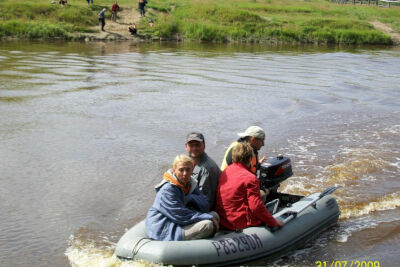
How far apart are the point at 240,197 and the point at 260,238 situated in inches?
22.7

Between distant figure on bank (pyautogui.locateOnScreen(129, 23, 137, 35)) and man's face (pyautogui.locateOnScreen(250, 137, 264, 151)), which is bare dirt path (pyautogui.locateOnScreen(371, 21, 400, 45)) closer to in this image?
distant figure on bank (pyautogui.locateOnScreen(129, 23, 137, 35))

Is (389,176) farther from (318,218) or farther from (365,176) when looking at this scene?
(318,218)

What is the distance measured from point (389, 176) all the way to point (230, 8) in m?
29.6

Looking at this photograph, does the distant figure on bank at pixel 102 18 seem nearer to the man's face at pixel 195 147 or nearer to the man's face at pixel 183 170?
the man's face at pixel 195 147

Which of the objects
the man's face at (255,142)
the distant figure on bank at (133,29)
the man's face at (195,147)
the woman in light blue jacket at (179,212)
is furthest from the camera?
the distant figure on bank at (133,29)

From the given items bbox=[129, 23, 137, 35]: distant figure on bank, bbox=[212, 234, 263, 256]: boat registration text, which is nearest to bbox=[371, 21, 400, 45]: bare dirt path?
bbox=[129, 23, 137, 35]: distant figure on bank

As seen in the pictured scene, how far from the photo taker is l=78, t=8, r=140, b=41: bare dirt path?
102 ft

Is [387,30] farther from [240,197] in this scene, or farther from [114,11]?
[240,197]

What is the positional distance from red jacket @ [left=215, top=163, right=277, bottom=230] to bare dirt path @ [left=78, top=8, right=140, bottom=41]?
26.2m

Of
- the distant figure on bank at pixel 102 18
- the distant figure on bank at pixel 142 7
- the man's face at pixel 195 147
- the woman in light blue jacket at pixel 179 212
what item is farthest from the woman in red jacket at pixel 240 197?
the distant figure on bank at pixel 142 7

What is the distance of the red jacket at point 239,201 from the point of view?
5836 millimetres

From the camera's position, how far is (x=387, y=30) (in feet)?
124

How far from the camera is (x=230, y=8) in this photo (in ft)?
123

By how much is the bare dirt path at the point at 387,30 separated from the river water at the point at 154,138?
47.4 feet
